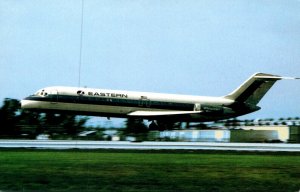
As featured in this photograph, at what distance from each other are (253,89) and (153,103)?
40.8 ft

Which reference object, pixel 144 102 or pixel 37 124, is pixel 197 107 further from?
pixel 37 124

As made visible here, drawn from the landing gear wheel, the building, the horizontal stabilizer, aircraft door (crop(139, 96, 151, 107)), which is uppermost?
aircraft door (crop(139, 96, 151, 107))

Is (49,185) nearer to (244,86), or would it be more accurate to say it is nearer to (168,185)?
(168,185)

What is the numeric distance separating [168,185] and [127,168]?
586 cm

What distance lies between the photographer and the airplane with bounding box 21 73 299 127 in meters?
57.0

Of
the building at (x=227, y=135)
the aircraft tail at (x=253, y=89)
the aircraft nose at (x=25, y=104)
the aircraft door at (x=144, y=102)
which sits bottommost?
the building at (x=227, y=135)

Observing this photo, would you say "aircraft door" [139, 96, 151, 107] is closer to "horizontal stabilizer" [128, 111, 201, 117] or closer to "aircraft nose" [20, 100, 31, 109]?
"horizontal stabilizer" [128, 111, 201, 117]

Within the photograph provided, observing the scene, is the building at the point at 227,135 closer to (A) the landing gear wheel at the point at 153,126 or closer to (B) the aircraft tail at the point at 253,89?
(A) the landing gear wheel at the point at 153,126

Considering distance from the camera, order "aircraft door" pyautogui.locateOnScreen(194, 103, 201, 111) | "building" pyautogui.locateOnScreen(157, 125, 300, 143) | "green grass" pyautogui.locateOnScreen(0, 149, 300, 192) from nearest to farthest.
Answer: "green grass" pyautogui.locateOnScreen(0, 149, 300, 192)
"aircraft door" pyautogui.locateOnScreen(194, 103, 201, 111)
"building" pyautogui.locateOnScreen(157, 125, 300, 143)

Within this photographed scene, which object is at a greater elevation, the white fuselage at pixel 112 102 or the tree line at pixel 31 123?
the white fuselage at pixel 112 102

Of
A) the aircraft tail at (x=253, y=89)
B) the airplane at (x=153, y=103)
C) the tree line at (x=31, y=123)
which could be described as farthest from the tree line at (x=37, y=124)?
the aircraft tail at (x=253, y=89)

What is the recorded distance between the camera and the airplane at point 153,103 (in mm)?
57031

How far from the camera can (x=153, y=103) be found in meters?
62.6

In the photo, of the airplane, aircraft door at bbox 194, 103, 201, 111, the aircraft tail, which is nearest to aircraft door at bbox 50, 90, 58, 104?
the airplane
